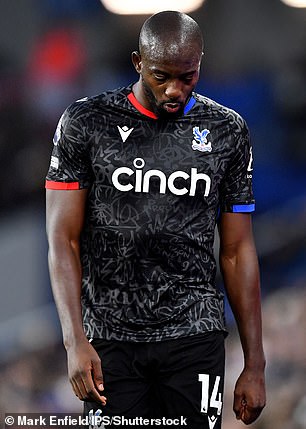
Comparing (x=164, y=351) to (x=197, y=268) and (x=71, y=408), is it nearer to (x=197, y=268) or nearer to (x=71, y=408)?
(x=197, y=268)

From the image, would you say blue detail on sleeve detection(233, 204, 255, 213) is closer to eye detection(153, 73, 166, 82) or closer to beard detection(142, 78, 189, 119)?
beard detection(142, 78, 189, 119)

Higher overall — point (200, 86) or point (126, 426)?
point (200, 86)

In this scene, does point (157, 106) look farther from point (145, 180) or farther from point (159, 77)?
point (145, 180)

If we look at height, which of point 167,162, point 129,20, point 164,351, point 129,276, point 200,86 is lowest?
point 164,351

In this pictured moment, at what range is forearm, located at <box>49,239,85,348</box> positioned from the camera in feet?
9.45

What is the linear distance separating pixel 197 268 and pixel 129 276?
22 centimetres

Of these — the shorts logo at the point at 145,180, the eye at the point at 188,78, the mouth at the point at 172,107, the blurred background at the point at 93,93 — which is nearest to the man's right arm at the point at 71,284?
the shorts logo at the point at 145,180

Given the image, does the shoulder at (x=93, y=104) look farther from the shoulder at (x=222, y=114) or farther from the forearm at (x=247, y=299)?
the forearm at (x=247, y=299)

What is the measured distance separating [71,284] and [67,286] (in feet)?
0.04

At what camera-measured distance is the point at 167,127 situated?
3070mm

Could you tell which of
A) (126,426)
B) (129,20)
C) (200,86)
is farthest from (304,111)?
(126,426)

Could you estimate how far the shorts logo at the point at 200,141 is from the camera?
120 inches

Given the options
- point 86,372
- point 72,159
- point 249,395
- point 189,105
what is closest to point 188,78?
point 189,105

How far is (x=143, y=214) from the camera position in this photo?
2996mm
